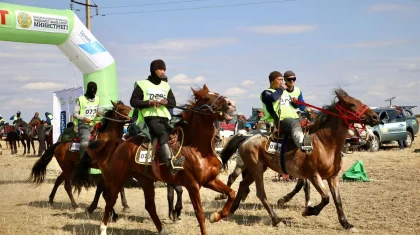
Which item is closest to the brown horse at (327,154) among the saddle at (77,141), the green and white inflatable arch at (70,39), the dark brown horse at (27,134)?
the saddle at (77,141)

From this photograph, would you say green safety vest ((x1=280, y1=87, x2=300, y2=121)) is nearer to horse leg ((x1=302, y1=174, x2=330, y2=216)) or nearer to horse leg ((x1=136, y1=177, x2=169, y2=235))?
horse leg ((x1=302, y1=174, x2=330, y2=216))

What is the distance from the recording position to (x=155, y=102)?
7.98 m

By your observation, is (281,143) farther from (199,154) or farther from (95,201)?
(95,201)

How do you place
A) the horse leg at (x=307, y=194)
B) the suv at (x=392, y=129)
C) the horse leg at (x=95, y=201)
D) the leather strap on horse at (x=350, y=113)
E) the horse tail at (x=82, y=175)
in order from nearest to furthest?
1. the leather strap on horse at (x=350, y=113)
2. the horse tail at (x=82, y=175)
3. the horse leg at (x=95, y=201)
4. the horse leg at (x=307, y=194)
5. the suv at (x=392, y=129)

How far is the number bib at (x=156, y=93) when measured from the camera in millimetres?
8148

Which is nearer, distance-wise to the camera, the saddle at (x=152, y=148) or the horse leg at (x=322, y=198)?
the saddle at (x=152, y=148)

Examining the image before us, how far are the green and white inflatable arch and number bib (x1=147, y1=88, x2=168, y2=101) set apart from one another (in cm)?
836

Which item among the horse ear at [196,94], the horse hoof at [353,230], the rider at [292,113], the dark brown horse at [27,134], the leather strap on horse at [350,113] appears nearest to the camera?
the horse ear at [196,94]

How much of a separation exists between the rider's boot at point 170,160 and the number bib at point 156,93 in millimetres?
783

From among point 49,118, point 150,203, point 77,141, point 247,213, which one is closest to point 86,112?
point 77,141

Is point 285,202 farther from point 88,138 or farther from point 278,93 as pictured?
point 88,138

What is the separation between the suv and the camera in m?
25.7

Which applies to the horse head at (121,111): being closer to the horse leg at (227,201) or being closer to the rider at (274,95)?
the rider at (274,95)

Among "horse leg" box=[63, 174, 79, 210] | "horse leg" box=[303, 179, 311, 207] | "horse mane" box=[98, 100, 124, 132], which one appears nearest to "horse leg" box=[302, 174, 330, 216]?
"horse leg" box=[303, 179, 311, 207]
